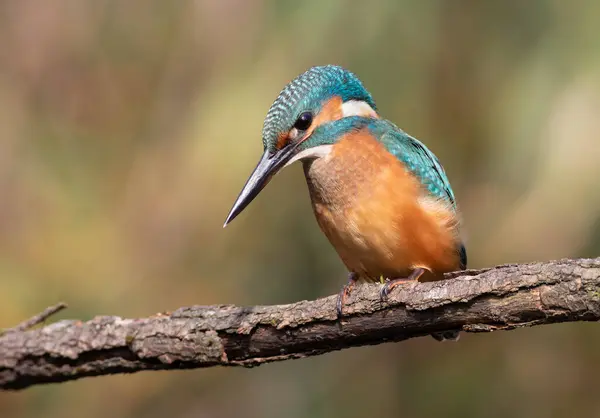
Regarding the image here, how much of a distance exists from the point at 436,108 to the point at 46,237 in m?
1.87

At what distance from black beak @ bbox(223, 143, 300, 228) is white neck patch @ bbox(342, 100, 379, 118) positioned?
0.28 meters

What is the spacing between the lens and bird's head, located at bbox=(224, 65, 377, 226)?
2.68 metres

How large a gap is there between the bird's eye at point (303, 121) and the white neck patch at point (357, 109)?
0.16 metres

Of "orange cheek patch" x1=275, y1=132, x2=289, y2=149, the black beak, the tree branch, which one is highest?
"orange cheek patch" x1=275, y1=132, x2=289, y2=149

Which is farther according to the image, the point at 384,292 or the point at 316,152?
the point at 316,152

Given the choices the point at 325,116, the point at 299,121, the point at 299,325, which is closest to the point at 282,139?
the point at 299,121

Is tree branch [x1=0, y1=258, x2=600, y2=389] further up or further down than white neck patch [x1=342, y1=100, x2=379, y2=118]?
further down

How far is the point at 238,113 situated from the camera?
3389 millimetres

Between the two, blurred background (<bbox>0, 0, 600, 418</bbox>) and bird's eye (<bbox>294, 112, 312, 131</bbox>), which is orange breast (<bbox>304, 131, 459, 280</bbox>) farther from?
blurred background (<bbox>0, 0, 600, 418</bbox>)

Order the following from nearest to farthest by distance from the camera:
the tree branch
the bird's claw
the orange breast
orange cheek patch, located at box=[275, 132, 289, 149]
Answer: the tree branch → the bird's claw → the orange breast → orange cheek patch, located at box=[275, 132, 289, 149]

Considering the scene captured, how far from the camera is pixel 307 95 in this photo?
2756 millimetres

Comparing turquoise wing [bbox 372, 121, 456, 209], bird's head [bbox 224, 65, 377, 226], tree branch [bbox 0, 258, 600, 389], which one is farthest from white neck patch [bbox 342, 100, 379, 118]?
tree branch [bbox 0, 258, 600, 389]

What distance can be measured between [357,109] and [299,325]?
3.38 feet

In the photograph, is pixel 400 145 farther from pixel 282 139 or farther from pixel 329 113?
pixel 282 139
